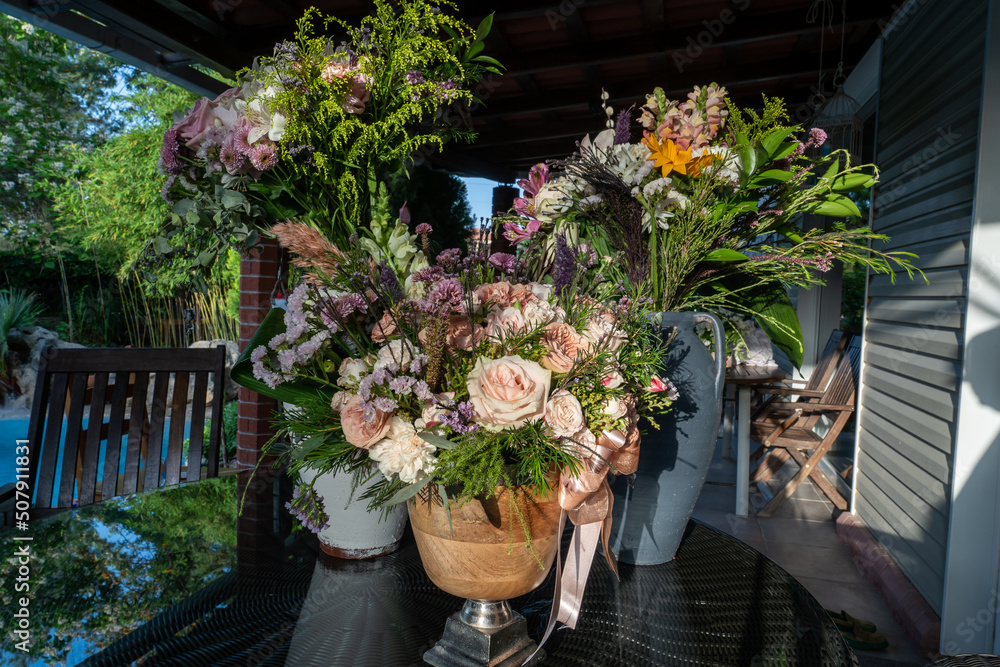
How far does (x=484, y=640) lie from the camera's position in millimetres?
714

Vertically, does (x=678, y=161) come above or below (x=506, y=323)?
above

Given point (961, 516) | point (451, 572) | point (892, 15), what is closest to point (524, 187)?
point (451, 572)

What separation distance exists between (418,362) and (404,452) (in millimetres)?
97

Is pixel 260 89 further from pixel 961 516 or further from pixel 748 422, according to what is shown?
pixel 748 422

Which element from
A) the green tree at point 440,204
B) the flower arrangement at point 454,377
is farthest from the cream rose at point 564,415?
the green tree at point 440,204

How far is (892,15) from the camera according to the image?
10.0 feet

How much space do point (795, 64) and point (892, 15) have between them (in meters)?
1.15

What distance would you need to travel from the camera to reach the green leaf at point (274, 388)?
0.73 m

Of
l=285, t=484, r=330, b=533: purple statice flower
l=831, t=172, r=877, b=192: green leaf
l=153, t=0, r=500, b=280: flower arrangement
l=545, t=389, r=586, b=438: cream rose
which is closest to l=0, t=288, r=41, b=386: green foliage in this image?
l=153, t=0, r=500, b=280: flower arrangement

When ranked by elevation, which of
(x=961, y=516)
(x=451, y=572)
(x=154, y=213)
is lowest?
(x=961, y=516)

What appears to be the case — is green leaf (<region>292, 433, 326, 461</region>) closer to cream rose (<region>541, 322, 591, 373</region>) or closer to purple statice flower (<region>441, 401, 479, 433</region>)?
purple statice flower (<region>441, 401, 479, 433</region>)

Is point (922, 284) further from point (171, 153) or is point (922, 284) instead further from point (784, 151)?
point (171, 153)

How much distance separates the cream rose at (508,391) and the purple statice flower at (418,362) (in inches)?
2.1

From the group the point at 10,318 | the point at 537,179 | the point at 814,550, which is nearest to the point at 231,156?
the point at 537,179
